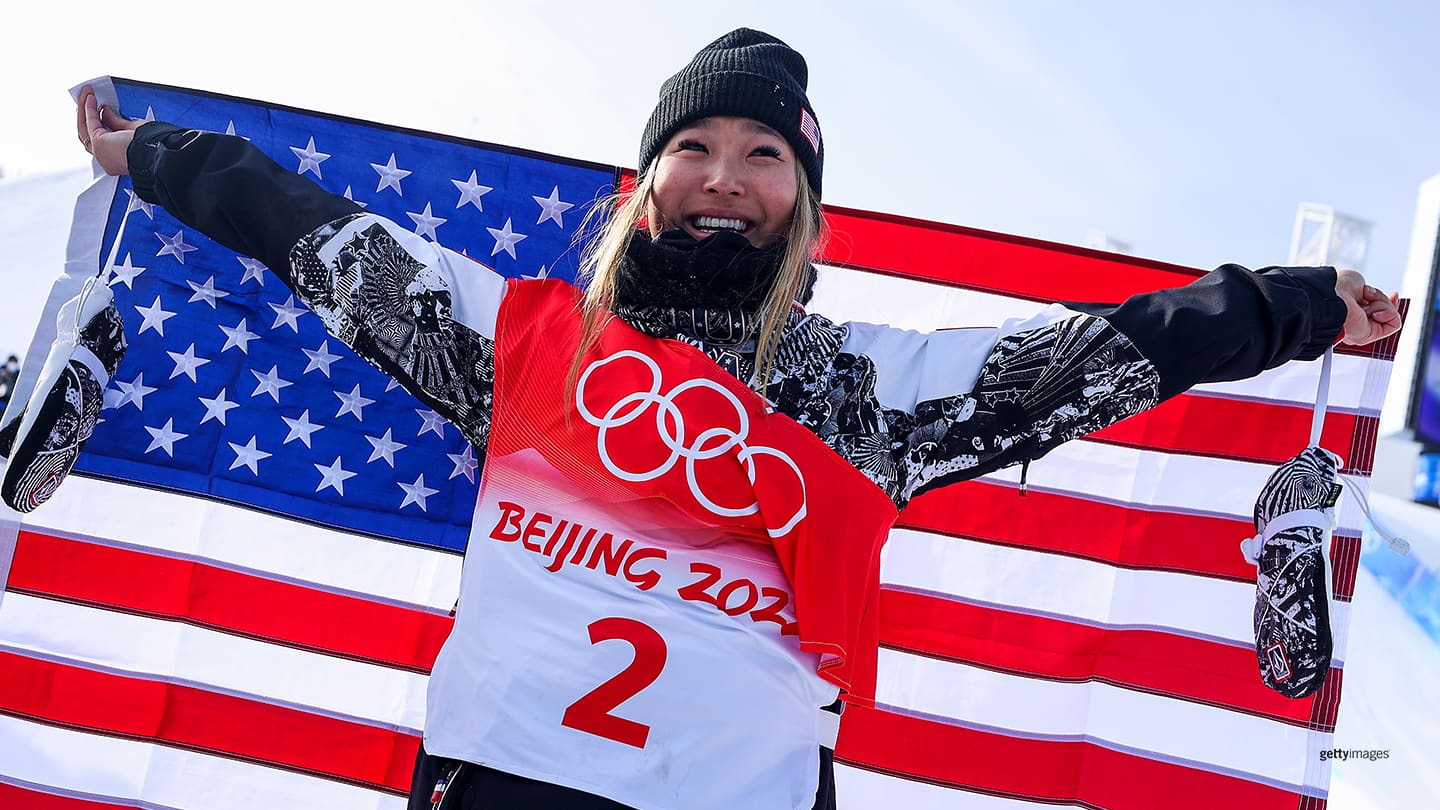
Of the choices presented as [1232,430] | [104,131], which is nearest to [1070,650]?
[1232,430]

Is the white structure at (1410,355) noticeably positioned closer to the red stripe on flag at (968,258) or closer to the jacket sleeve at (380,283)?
the red stripe on flag at (968,258)

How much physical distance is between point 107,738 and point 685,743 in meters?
1.97

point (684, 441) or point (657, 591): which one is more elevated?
point (684, 441)

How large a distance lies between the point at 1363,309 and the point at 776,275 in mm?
1270

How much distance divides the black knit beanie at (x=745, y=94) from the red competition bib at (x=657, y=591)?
1.76ft

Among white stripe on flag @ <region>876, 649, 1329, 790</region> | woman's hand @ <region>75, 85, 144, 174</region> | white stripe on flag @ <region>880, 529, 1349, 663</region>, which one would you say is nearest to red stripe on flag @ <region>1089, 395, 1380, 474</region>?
white stripe on flag @ <region>880, 529, 1349, 663</region>

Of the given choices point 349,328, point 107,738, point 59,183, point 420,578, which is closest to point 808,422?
point 349,328

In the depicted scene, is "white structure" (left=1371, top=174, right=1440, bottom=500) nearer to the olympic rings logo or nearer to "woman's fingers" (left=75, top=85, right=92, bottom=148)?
the olympic rings logo

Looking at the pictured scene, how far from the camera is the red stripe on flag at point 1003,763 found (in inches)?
105

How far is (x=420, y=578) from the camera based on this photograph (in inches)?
107

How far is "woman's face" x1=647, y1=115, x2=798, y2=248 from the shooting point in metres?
1.89

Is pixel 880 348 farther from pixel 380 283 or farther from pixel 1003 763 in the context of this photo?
pixel 1003 763

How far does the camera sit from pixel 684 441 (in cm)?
164

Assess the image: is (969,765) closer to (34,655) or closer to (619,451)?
(619,451)
